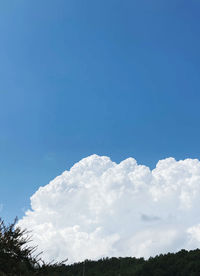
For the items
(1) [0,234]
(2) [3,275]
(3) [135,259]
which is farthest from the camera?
(3) [135,259]

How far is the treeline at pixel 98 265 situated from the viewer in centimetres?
1092

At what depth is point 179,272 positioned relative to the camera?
13250 cm

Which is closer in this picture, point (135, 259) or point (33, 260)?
point (33, 260)

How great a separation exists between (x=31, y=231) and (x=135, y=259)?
198451mm

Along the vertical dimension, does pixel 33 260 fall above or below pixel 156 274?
below

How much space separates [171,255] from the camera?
14925cm

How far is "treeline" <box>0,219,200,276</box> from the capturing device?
10.9 meters

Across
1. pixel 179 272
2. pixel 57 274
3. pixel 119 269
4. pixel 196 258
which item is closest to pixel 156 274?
pixel 179 272

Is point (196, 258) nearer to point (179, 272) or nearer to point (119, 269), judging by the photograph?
point (179, 272)

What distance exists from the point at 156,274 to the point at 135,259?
Answer: 201 ft

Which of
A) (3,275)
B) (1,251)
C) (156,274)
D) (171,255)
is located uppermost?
(171,255)

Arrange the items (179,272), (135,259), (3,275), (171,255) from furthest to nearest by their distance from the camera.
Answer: (135,259), (171,255), (179,272), (3,275)

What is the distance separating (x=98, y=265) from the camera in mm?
197375

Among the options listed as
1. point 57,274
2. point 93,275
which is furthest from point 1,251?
point 93,275
